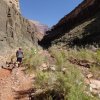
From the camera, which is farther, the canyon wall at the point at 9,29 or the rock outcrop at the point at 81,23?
the rock outcrop at the point at 81,23

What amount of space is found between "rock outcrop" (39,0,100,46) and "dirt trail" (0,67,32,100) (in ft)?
87.9

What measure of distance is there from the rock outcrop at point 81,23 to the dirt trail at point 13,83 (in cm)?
2681

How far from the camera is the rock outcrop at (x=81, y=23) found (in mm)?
47562

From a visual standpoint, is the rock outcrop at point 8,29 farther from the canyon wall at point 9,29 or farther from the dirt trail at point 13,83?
the dirt trail at point 13,83

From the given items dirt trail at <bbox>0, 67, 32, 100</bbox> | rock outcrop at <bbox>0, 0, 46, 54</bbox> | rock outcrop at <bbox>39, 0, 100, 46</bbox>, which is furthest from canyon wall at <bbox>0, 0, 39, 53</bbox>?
dirt trail at <bbox>0, 67, 32, 100</bbox>

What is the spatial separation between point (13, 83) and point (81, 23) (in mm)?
43720

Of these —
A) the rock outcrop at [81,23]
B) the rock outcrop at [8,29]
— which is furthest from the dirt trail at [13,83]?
the rock outcrop at [81,23]

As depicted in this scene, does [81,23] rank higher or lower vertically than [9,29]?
higher

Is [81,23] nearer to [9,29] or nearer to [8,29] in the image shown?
[9,29]

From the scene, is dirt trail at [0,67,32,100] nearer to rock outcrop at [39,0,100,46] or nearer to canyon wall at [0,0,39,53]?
canyon wall at [0,0,39,53]

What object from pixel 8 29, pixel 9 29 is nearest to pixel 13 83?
pixel 8 29

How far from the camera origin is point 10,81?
14359mm

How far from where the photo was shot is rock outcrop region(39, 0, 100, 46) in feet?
156

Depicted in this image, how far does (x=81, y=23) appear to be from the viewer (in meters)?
56.7
